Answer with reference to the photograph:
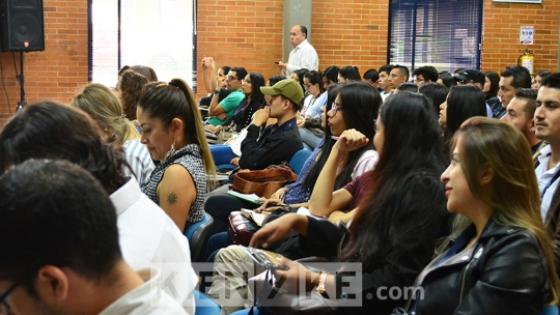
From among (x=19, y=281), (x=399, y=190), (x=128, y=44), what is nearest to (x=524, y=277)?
(x=399, y=190)

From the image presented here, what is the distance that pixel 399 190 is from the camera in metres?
2.53

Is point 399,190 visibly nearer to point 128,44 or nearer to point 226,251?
point 226,251

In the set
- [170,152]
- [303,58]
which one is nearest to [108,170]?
[170,152]

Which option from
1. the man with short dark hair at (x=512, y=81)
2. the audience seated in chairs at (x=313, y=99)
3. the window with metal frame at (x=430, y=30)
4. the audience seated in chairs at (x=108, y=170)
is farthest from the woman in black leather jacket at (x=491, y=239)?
the window with metal frame at (x=430, y=30)

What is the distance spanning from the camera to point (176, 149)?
11.0ft

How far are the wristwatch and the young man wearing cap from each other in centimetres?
278

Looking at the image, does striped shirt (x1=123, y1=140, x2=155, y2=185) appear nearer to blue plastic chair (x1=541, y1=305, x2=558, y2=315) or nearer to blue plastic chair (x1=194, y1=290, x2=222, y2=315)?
blue plastic chair (x1=194, y1=290, x2=222, y2=315)

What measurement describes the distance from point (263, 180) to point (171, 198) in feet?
5.40

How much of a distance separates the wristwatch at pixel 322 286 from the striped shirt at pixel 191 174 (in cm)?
82

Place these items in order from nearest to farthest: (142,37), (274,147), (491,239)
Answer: (491,239)
(274,147)
(142,37)

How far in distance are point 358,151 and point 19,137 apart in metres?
2.05

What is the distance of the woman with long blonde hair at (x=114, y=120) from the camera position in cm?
356

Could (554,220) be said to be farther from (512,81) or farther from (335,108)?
(512,81)

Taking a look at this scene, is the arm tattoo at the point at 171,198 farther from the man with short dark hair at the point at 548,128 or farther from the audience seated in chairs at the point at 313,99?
the audience seated in chairs at the point at 313,99
